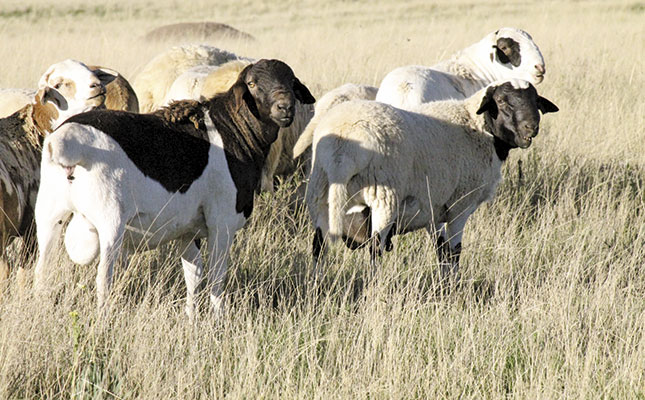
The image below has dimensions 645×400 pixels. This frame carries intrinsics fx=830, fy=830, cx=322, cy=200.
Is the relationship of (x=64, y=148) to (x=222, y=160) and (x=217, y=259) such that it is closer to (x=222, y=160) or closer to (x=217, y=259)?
(x=222, y=160)

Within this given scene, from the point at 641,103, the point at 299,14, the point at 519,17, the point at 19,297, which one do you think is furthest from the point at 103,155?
the point at 299,14

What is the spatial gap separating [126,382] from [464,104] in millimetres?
3816

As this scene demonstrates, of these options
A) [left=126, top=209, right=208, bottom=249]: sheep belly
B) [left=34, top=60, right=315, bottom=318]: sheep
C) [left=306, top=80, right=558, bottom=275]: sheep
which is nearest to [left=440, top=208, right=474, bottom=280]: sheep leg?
[left=306, top=80, right=558, bottom=275]: sheep

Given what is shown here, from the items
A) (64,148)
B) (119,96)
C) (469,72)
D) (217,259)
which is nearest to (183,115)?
(217,259)

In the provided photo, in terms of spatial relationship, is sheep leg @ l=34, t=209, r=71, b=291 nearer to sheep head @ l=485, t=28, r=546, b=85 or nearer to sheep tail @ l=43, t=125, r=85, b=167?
sheep tail @ l=43, t=125, r=85, b=167

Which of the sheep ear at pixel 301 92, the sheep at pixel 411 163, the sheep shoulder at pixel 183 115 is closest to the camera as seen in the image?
the sheep shoulder at pixel 183 115

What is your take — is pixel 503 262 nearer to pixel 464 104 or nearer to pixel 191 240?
pixel 464 104

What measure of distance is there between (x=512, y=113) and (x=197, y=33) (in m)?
18.2

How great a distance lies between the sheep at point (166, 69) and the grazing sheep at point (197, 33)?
13.7 m

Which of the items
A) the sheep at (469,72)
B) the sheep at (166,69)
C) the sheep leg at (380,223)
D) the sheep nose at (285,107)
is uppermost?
the sheep nose at (285,107)

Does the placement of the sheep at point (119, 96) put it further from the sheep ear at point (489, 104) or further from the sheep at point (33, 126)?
the sheep ear at point (489, 104)

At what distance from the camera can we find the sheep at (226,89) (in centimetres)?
725

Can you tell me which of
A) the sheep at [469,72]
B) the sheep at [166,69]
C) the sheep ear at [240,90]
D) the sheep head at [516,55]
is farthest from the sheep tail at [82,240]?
the sheep head at [516,55]

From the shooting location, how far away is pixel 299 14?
119 ft
